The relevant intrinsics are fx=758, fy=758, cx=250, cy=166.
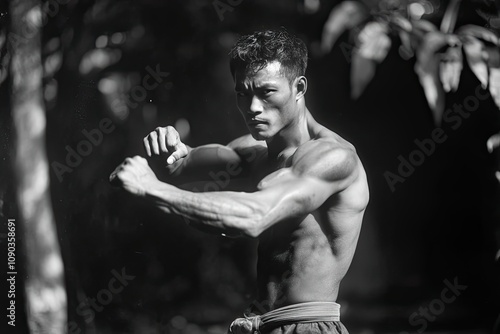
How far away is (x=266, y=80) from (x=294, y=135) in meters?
0.14

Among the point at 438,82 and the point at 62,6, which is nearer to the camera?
the point at 438,82

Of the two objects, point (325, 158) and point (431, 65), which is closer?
point (325, 158)

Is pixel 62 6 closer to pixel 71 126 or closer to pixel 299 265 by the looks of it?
pixel 71 126

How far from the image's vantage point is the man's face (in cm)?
147

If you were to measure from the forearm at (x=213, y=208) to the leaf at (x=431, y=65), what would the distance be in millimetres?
627

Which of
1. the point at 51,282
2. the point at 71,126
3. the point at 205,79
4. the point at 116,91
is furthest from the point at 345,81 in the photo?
the point at 51,282

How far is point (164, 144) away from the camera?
150 centimetres

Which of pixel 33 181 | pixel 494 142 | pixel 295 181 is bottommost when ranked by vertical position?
pixel 494 142

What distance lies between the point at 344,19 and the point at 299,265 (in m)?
0.61

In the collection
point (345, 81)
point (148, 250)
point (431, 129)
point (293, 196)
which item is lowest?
point (148, 250)

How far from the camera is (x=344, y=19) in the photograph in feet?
5.70

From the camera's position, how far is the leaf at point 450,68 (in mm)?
1710

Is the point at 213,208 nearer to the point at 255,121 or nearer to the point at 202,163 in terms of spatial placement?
the point at 255,121

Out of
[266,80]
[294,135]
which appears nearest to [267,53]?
[266,80]
